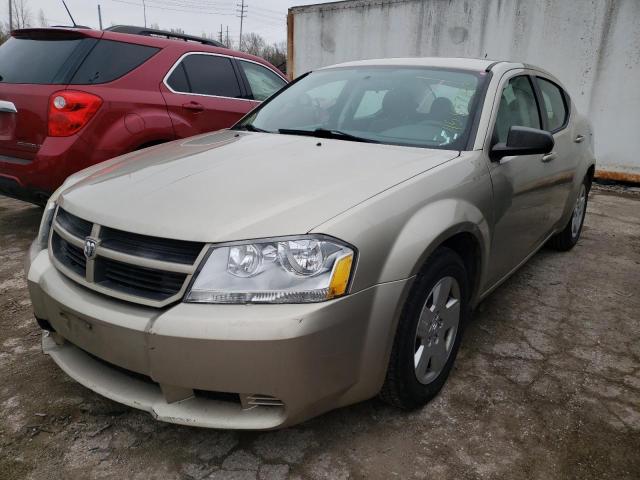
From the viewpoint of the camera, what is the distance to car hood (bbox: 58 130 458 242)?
5.67 ft

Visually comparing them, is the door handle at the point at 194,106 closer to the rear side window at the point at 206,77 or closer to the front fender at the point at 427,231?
the rear side window at the point at 206,77

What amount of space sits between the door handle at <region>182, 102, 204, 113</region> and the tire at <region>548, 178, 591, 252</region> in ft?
10.3

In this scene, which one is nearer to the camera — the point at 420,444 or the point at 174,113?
the point at 420,444

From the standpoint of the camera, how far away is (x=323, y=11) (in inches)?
370

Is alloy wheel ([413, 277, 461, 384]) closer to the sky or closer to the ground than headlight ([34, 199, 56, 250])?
closer to the ground

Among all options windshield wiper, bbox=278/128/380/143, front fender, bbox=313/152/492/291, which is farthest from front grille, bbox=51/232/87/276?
windshield wiper, bbox=278/128/380/143

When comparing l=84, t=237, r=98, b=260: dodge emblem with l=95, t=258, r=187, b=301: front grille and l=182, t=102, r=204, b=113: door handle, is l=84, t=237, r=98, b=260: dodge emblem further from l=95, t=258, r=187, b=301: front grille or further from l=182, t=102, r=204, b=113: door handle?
l=182, t=102, r=204, b=113: door handle

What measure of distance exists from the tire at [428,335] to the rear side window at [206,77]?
3107 millimetres

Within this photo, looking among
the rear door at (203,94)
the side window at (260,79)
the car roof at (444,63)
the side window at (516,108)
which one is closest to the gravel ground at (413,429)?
the side window at (516,108)

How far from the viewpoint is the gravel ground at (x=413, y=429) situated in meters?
1.87

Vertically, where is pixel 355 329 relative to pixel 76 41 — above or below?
below

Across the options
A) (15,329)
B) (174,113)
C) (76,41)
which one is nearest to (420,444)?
(15,329)

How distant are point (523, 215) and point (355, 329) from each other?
1.59m

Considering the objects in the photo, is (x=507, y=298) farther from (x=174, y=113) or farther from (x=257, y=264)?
(x=174, y=113)
